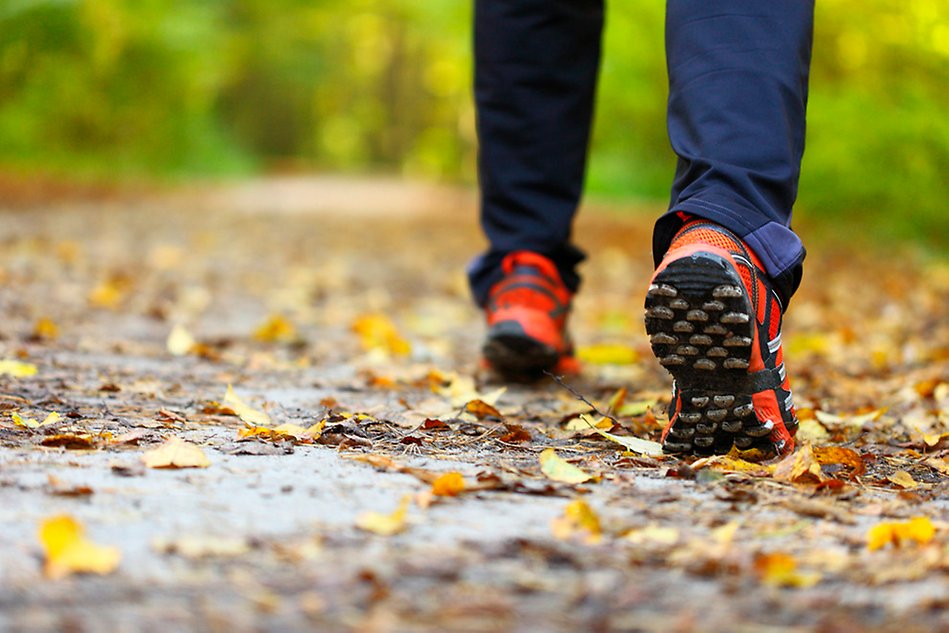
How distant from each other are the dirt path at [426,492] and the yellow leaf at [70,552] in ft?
0.04

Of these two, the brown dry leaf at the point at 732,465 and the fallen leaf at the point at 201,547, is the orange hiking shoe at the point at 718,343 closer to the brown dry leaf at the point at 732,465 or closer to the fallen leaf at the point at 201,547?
the brown dry leaf at the point at 732,465

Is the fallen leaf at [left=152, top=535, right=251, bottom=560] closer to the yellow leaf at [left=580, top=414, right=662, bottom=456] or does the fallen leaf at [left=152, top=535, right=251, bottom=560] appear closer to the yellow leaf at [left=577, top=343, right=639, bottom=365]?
the yellow leaf at [left=580, top=414, right=662, bottom=456]

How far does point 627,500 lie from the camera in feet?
3.98

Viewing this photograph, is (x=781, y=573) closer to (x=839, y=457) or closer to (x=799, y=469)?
(x=799, y=469)

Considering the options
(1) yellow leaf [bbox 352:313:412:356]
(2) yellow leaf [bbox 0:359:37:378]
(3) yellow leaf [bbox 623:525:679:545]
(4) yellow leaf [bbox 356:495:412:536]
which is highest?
(4) yellow leaf [bbox 356:495:412:536]

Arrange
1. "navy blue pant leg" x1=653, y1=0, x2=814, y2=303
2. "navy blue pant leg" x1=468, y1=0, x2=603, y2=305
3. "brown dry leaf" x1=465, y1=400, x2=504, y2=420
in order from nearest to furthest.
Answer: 1. "navy blue pant leg" x1=653, y1=0, x2=814, y2=303
2. "brown dry leaf" x1=465, y1=400, x2=504, y2=420
3. "navy blue pant leg" x1=468, y1=0, x2=603, y2=305

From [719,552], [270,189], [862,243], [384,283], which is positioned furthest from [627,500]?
[270,189]

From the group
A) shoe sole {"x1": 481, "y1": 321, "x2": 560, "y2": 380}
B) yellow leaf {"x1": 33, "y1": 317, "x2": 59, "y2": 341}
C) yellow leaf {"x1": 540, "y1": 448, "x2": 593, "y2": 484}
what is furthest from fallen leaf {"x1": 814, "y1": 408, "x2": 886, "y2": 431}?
yellow leaf {"x1": 33, "y1": 317, "x2": 59, "y2": 341}

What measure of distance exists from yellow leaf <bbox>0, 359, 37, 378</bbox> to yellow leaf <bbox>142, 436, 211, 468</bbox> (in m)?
0.78

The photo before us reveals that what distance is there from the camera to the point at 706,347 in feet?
4.50

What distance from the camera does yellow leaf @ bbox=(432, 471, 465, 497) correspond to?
1.20m

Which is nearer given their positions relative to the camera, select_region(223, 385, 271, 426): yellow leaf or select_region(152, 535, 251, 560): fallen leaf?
select_region(152, 535, 251, 560): fallen leaf

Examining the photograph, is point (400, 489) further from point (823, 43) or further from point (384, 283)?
point (823, 43)

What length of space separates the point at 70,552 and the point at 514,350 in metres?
1.24
